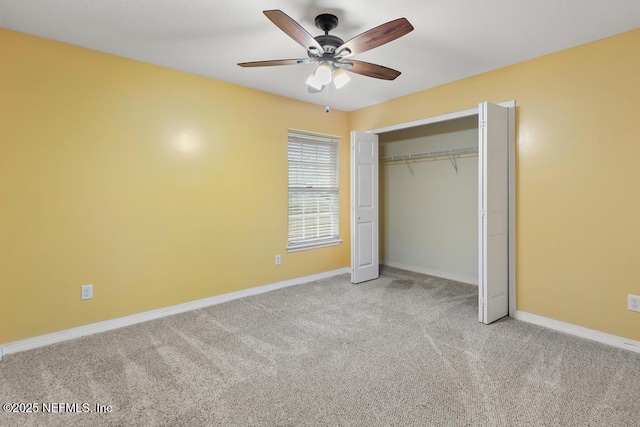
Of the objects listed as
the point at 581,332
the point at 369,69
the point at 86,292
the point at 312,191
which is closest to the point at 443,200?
the point at 312,191

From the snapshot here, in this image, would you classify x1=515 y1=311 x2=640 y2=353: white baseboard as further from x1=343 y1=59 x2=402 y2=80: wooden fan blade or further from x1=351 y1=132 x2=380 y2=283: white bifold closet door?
x1=343 y1=59 x2=402 y2=80: wooden fan blade

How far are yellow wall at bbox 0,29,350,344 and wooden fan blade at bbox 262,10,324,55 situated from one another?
1.84 m

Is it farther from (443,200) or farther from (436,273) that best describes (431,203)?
(436,273)

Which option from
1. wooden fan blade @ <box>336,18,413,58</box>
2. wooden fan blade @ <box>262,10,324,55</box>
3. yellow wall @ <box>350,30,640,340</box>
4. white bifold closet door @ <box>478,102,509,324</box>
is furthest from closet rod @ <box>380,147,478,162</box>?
wooden fan blade @ <box>262,10,324,55</box>

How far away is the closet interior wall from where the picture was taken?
443 centimetres

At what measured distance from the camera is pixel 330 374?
2.23m

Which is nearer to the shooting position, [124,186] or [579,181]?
[579,181]

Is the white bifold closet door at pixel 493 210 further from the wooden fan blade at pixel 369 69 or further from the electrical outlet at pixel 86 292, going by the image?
the electrical outlet at pixel 86 292

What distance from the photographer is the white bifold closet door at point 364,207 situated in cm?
441

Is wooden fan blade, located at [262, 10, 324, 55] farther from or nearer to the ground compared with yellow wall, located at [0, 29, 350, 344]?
farther from the ground

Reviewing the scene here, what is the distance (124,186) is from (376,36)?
259 centimetres

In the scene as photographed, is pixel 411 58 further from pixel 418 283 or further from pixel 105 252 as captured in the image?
pixel 105 252

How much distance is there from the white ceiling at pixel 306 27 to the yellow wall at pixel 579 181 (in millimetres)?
232

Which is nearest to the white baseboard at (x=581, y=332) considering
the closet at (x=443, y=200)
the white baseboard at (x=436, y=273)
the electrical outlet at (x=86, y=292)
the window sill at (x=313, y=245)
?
the closet at (x=443, y=200)
